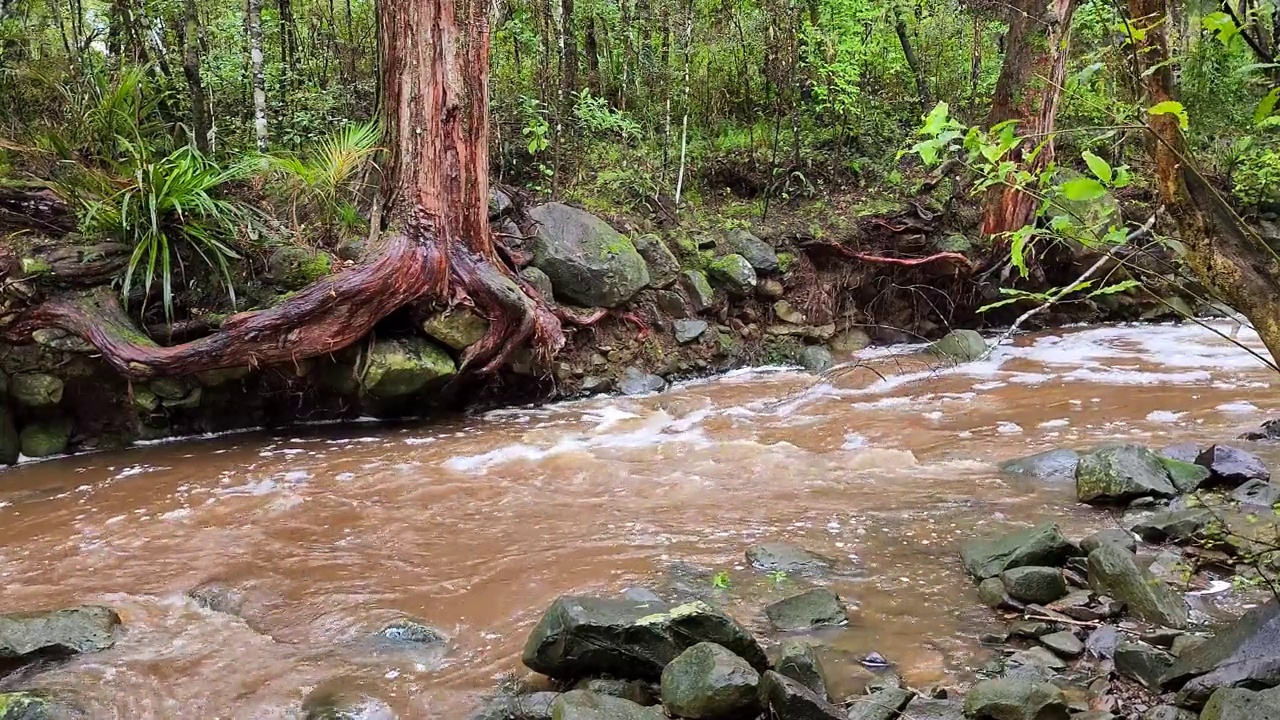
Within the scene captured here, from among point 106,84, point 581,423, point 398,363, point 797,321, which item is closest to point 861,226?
point 797,321

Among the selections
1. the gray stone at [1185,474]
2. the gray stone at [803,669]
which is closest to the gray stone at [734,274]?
the gray stone at [1185,474]

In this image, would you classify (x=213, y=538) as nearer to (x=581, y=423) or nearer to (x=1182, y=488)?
(x=581, y=423)

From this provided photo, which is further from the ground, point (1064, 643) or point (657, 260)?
point (657, 260)

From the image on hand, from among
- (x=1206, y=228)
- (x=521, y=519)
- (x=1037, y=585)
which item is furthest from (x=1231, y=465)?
(x=521, y=519)

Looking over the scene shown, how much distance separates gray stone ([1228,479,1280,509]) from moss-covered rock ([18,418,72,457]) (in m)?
8.23

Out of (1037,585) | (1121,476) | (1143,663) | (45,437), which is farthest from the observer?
(45,437)

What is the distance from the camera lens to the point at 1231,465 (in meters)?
4.91

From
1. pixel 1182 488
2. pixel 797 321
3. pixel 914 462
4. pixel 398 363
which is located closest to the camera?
pixel 1182 488

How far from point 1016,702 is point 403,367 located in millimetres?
5791

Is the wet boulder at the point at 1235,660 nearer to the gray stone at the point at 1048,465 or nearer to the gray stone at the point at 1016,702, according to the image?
the gray stone at the point at 1016,702

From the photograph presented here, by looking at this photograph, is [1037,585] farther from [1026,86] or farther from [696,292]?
[1026,86]

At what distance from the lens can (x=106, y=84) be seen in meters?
7.62

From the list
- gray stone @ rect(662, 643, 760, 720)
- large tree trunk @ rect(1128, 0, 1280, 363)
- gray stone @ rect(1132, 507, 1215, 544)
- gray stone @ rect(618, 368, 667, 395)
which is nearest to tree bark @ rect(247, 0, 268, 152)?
gray stone @ rect(618, 368, 667, 395)

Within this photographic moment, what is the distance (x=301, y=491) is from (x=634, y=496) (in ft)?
7.59
